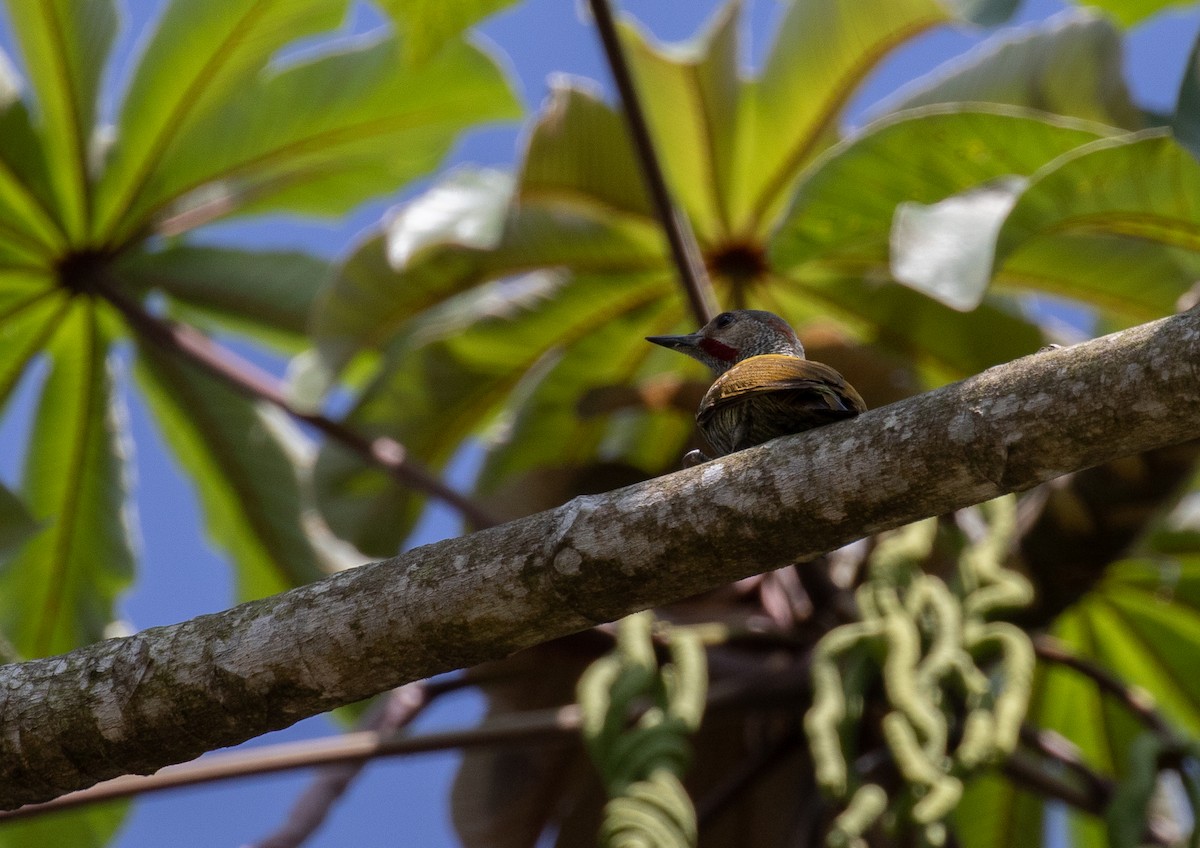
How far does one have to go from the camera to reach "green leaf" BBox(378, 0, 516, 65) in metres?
3.48

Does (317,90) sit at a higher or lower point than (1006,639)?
higher

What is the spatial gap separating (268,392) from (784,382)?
2.11m

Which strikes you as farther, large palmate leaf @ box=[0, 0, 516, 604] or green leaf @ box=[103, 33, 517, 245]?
green leaf @ box=[103, 33, 517, 245]

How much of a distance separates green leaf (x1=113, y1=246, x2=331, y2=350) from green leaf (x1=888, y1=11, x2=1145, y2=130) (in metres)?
1.93

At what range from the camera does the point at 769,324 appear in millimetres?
2775

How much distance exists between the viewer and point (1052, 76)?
12.2 ft

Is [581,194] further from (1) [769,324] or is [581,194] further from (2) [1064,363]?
(2) [1064,363]

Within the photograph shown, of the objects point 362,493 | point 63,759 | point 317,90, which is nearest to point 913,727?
point 63,759

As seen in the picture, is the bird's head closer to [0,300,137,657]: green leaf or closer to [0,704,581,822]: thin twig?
[0,704,581,822]: thin twig

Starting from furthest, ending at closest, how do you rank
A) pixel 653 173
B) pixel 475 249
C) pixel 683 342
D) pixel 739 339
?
pixel 475 249
pixel 653 173
pixel 683 342
pixel 739 339

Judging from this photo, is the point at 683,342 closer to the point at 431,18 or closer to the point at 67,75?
the point at 431,18

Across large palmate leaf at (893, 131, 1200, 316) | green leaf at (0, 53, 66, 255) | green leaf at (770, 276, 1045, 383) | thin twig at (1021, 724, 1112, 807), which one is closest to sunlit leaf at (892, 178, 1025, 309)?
large palmate leaf at (893, 131, 1200, 316)

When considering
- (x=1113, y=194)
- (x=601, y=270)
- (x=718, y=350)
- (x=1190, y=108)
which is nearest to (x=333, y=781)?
(x=718, y=350)

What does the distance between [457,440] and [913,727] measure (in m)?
1.91
